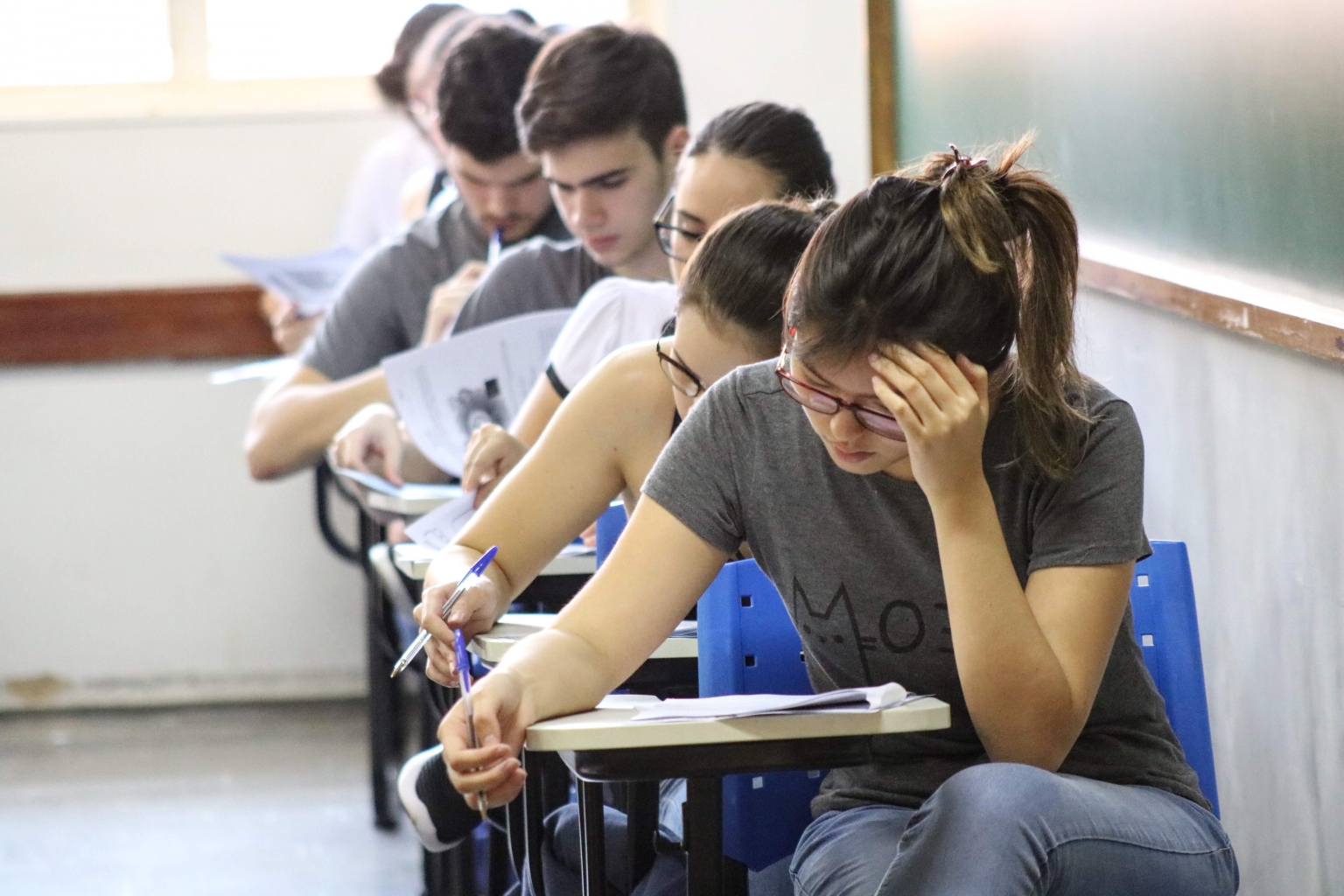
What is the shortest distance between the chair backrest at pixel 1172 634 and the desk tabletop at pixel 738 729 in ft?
1.26

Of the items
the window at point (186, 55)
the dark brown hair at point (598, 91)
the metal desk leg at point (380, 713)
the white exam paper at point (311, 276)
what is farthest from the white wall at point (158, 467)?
the dark brown hair at point (598, 91)

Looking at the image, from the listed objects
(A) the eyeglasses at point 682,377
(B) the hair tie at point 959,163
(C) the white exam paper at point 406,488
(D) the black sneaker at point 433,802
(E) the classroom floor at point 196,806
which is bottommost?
(E) the classroom floor at point 196,806

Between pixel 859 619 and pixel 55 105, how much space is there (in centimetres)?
331

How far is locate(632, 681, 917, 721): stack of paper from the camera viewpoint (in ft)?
3.58

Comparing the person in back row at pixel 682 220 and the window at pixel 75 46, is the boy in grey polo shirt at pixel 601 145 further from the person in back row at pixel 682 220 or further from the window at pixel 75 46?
the window at pixel 75 46

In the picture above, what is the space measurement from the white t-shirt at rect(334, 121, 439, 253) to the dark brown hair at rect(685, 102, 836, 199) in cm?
191

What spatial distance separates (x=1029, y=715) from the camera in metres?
1.18

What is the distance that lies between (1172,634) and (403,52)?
2387mm

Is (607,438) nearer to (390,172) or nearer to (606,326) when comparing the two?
(606,326)

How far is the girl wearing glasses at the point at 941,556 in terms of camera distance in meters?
1.16

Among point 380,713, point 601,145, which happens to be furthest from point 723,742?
point 380,713

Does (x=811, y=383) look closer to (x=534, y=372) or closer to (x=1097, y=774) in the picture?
(x=1097, y=774)

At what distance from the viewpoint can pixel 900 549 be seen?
1297 millimetres

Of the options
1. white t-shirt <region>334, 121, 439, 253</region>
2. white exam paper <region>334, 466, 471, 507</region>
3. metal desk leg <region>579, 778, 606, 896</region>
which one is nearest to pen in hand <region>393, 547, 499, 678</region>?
metal desk leg <region>579, 778, 606, 896</region>
